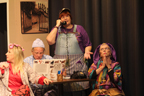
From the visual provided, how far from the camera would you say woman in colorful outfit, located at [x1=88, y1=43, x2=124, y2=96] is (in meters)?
3.19

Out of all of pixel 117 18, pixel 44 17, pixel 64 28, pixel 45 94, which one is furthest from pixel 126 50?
pixel 44 17

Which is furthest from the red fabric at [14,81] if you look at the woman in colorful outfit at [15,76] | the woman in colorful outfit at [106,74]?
the woman in colorful outfit at [106,74]

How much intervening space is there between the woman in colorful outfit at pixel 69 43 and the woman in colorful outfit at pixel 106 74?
0.53 feet

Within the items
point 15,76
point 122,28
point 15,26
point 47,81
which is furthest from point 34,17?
point 47,81

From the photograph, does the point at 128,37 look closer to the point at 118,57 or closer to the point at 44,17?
the point at 118,57

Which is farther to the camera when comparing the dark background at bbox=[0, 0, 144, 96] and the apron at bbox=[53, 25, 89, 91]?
the apron at bbox=[53, 25, 89, 91]

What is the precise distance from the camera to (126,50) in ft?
11.3

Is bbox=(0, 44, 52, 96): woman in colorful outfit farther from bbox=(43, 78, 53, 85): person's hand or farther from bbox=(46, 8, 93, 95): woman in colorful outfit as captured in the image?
bbox=(46, 8, 93, 95): woman in colorful outfit

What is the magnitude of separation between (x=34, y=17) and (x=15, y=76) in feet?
5.76

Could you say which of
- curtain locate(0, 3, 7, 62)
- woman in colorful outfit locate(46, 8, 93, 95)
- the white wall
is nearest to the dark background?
woman in colorful outfit locate(46, 8, 93, 95)

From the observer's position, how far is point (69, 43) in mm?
3434

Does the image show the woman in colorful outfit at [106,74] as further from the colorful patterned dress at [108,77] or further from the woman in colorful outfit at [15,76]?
the woman in colorful outfit at [15,76]

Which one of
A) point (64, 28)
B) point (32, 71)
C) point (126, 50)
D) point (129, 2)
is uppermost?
point (129, 2)

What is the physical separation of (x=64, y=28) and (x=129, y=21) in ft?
2.77
